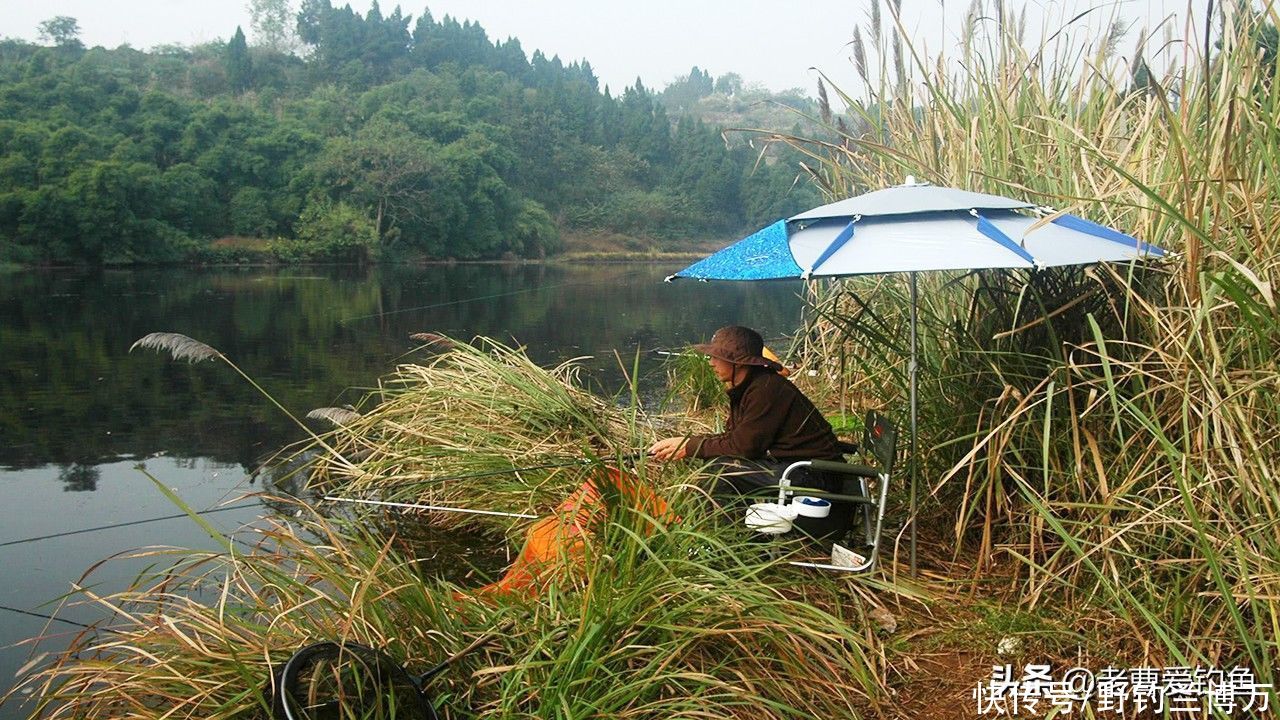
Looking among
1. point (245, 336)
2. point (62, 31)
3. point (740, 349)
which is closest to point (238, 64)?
point (62, 31)

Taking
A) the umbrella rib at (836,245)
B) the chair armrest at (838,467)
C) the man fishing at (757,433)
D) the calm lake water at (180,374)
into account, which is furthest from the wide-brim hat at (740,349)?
the calm lake water at (180,374)

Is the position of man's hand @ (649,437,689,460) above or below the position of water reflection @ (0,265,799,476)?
above

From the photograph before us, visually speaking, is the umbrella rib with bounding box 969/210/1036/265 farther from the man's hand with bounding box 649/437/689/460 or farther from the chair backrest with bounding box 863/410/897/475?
the man's hand with bounding box 649/437/689/460

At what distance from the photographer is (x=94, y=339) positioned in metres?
14.7

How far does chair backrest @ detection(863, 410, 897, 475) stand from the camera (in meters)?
3.81

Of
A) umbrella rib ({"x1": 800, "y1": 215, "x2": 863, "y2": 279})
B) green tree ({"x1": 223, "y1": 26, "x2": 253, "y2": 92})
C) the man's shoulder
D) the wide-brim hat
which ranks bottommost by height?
the man's shoulder

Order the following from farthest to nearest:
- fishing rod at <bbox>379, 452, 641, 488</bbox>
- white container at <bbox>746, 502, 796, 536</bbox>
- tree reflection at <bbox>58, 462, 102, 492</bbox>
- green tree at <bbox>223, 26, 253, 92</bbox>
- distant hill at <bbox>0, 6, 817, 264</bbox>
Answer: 1. green tree at <bbox>223, 26, 253, 92</bbox>
2. distant hill at <bbox>0, 6, 817, 264</bbox>
3. tree reflection at <bbox>58, 462, 102, 492</bbox>
4. white container at <bbox>746, 502, 796, 536</bbox>
5. fishing rod at <bbox>379, 452, 641, 488</bbox>

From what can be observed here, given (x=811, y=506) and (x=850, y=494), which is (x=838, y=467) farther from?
(x=850, y=494)

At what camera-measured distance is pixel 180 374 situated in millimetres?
11766

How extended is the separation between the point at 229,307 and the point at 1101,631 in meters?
20.1

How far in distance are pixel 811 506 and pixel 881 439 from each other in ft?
1.40

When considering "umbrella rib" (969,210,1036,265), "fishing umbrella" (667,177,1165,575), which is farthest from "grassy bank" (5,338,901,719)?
"umbrella rib" (969,210,1036,265)

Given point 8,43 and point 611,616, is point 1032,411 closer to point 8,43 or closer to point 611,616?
point 611,616

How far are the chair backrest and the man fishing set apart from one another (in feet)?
0.47
